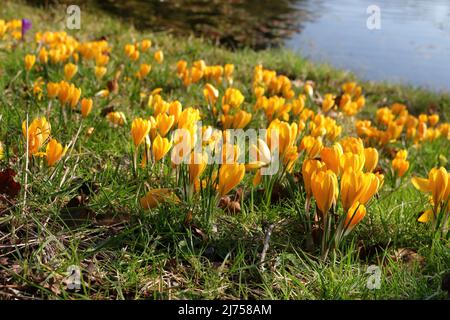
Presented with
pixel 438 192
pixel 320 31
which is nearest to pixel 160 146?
pixel 438 192

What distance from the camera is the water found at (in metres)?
10.0

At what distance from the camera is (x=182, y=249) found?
1.80 metres

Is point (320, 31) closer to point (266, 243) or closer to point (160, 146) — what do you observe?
point (160, 146)

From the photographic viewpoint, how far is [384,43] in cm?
1280

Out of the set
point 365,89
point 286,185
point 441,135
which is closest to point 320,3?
point 365,89

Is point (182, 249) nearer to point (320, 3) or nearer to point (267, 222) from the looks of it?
point (267, 222)

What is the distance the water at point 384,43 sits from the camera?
1005cm

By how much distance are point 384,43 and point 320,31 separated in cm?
161
